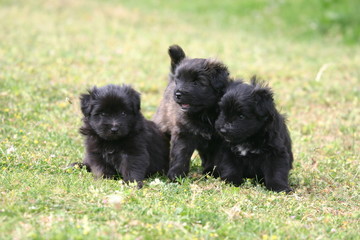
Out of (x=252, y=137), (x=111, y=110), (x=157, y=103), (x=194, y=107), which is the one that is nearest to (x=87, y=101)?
(x=111, y=110)

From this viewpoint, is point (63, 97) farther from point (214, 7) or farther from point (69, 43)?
point (214, 7)

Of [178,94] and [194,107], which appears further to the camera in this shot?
[194,107]

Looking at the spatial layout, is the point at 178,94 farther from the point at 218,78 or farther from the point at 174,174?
the point at 174,174

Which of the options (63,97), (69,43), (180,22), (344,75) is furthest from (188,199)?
(180,22)

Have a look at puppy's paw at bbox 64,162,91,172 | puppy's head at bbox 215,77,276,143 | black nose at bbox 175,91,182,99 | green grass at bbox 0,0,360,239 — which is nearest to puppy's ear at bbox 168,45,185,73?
black nose at bbox 175,91,182,99

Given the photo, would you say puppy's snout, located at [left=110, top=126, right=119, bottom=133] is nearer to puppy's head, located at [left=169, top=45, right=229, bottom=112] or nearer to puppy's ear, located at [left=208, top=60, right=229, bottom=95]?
puppy's head, located at [left=169, top=45, right=229, bottom=112]
